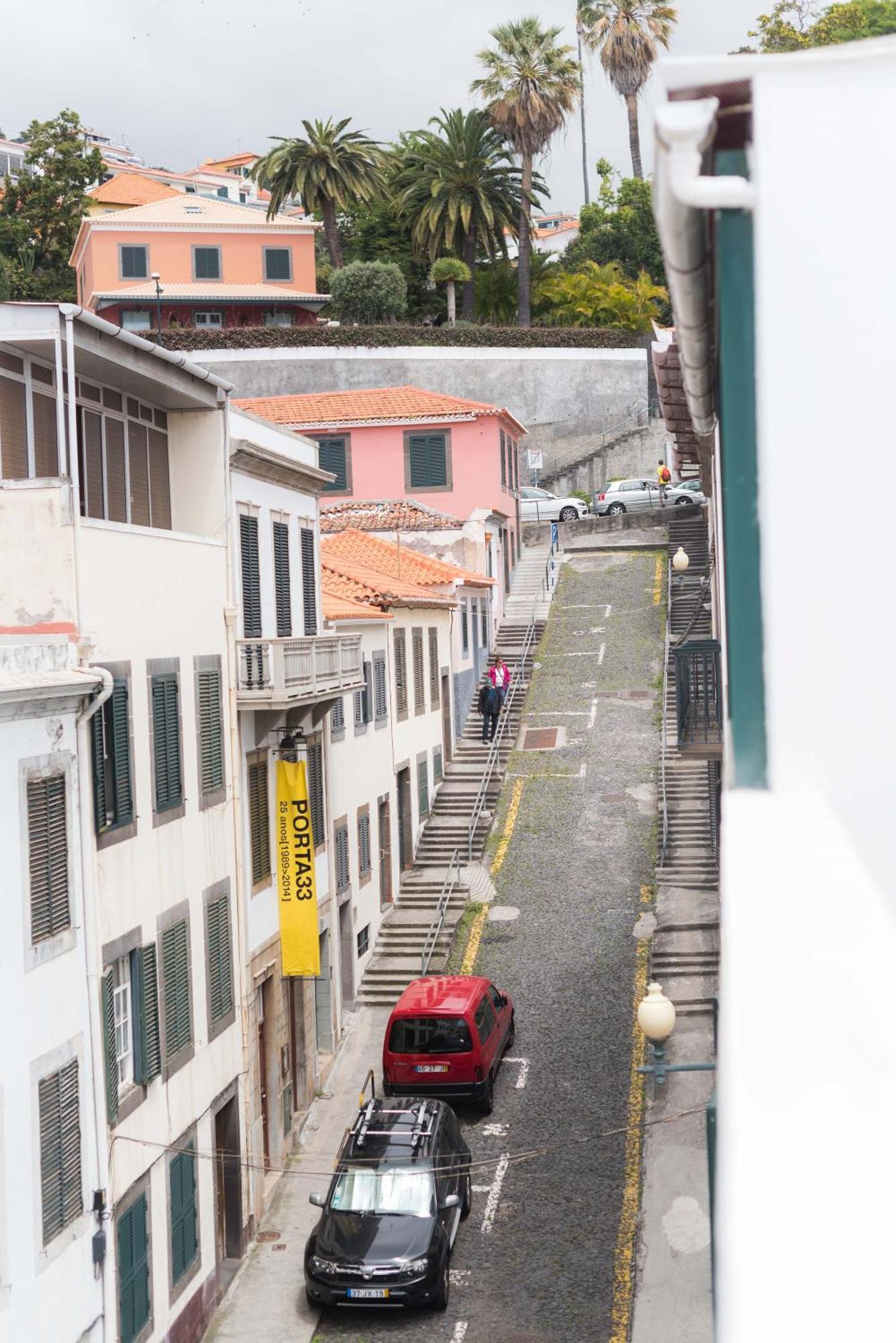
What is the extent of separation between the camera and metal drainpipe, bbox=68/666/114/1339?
14094 millimetres

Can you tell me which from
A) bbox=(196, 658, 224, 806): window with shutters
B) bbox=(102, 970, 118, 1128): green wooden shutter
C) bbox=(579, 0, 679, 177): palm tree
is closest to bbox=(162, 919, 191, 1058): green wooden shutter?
bbox=(102, 970, 118, 1128): green wooden shutter

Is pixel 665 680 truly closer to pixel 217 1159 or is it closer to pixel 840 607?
pixel 217 1159

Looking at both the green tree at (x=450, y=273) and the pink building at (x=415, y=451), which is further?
the green tree at (x=450, y=273)

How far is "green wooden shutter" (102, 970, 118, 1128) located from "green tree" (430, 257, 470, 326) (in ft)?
167

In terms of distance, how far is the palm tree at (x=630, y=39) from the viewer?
2923 inches

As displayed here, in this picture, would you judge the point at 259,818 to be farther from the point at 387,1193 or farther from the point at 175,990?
the point at 387,1193

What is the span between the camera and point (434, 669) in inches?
1404

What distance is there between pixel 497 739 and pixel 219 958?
18902 mm

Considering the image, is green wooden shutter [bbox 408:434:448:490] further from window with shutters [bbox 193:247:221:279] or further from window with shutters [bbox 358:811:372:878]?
window with shutters [bbox 193:247:221:279]

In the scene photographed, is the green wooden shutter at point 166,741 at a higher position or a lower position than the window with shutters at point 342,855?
higher

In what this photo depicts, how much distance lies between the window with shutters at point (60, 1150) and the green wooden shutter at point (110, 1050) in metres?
0.73

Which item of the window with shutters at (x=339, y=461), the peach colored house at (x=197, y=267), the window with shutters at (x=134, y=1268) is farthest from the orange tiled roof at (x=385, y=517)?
the window with shutters at (x=134, y=1268)

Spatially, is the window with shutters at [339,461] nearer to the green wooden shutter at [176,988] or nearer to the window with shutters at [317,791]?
the window with shutters at [317,791]

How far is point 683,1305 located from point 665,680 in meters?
24.0
